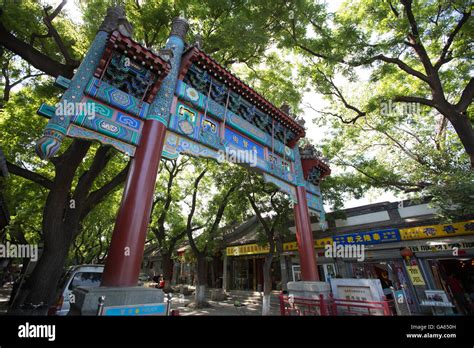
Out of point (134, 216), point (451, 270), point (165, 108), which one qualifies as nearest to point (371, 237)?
point (451, 270)

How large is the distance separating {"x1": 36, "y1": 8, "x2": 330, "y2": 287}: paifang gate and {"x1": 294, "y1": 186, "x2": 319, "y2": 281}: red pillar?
32mm

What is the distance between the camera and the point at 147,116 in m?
4.80

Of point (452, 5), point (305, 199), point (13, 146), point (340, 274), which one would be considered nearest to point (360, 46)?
point (452, 5)

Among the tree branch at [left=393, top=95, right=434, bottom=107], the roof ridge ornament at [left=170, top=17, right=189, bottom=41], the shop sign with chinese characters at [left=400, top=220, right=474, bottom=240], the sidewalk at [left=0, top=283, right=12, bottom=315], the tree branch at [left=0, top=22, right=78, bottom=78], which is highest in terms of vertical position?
the tree branch at [left=393, top=95, right=434, bottom=107]

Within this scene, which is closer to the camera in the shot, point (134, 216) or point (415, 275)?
point (134, 216)

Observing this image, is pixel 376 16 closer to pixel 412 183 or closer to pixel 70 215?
pixel 412 183

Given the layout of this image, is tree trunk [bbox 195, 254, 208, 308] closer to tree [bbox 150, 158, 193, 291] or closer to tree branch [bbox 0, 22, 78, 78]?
tree [bbox 150, 158, 193, 291]

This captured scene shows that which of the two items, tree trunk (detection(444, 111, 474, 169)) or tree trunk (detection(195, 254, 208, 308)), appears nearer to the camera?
tree trunk (detection(444, 111, 474, 169))

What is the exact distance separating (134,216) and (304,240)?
18.6 ft

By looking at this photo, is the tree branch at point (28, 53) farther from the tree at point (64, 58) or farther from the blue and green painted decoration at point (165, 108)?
the blue and green painted decoration at point (165, 108)

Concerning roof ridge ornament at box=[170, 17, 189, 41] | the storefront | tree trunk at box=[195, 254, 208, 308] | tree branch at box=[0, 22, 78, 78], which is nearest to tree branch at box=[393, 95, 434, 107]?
the storefront

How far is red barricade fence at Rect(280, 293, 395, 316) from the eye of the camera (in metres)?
5.51

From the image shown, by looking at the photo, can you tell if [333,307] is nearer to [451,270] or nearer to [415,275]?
[415,275]
